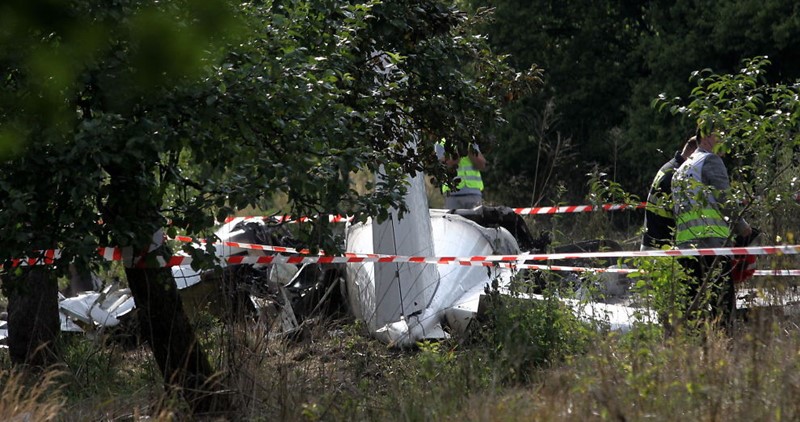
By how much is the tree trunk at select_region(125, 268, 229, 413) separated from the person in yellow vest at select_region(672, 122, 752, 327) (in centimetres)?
289

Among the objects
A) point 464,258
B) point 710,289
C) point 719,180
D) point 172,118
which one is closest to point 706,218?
point 719,180

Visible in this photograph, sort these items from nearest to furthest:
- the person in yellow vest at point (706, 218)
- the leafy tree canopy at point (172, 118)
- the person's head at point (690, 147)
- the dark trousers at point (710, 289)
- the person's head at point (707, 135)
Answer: the leafy tree canopy at point (172, 118) → the dark trousers at point (710, 289) → the person's head at point (707, 135) → the person in yellow vest at point (706, 218) → the person's head at point (690, 147)

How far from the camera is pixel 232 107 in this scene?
5465mm

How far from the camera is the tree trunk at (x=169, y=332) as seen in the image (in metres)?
6.45

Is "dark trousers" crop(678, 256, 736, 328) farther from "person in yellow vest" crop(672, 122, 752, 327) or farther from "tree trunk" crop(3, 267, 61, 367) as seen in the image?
"tree trunk" crop(3, 267, 61, 367)

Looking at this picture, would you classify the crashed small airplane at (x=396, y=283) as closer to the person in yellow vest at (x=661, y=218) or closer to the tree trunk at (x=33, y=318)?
the tree trunk at (x=33, y=318)

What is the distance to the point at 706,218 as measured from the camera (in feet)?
Result: 24.9

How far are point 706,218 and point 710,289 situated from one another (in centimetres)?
82

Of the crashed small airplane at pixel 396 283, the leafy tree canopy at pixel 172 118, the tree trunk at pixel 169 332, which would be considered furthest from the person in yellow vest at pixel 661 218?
the tree trunk at pixel 169 332

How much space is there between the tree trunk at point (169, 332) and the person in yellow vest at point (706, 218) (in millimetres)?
2893

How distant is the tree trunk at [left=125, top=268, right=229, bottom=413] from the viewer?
6.45 metres

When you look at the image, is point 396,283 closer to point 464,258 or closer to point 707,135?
point 464,258

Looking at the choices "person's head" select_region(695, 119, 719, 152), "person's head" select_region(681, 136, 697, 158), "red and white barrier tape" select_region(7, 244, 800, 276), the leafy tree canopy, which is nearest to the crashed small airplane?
"red and white barrier tape" select_region(7, 244, 800, 276)

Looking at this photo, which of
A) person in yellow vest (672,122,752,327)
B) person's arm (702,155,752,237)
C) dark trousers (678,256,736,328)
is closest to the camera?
dark trousers (678,256,736,328)
